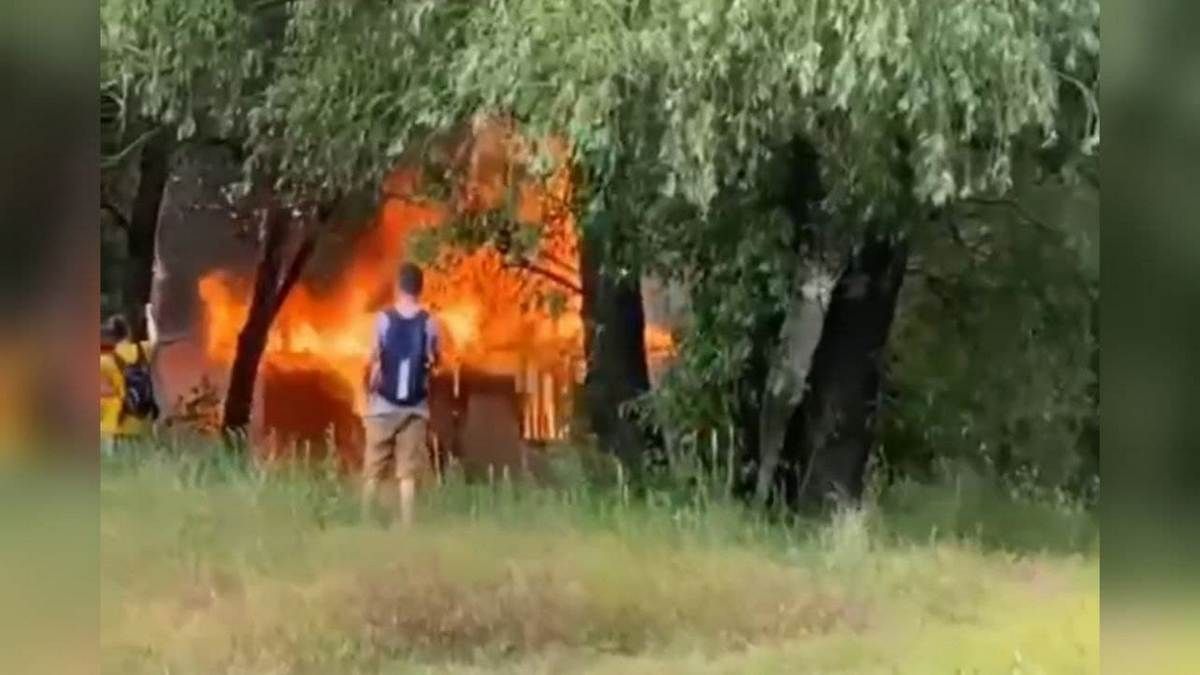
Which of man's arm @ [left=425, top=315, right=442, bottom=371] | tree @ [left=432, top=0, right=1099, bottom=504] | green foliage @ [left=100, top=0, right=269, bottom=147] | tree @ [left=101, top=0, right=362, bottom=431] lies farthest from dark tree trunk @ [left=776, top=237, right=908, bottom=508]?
green foliage @ [left=100, top=0, right=269, bottom=147]

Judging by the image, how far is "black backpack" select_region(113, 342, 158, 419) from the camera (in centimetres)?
185

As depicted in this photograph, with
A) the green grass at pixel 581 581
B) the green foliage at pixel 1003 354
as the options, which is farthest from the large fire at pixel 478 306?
the green foliage at pixel 1003 354

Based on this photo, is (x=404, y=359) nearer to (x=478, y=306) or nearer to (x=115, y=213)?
(x=478, y=306)

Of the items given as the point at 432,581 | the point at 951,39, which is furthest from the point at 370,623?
the point at 951,39

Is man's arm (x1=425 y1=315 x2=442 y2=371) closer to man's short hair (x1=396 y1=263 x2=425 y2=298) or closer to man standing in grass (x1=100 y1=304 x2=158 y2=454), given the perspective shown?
man's short hair (x1=396 y1=263 x2=425 y2=298)

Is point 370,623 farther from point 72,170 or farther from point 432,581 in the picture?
point 72,170

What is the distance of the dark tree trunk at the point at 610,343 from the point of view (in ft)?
6.15

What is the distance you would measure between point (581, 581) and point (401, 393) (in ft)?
0.91

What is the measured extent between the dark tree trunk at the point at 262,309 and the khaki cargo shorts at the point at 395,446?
0.42 feet

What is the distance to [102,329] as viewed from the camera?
1828 mm

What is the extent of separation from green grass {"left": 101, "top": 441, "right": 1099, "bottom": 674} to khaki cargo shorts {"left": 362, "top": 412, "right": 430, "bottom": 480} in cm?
4

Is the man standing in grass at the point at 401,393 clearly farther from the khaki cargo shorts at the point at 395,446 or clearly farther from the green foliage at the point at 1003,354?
the green foliage at the point at 1003,354

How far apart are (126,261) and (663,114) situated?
0.58 metres

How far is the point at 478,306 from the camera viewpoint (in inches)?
74.0
